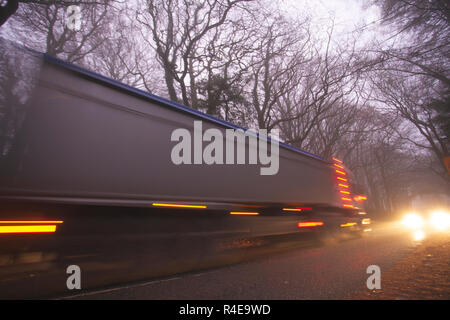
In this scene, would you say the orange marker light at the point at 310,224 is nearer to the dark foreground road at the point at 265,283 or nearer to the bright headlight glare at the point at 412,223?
the dark foreground road at the point at 265,283

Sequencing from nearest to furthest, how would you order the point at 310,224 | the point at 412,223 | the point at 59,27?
the point at 310,224
the point at 59,27
the point at 412,223

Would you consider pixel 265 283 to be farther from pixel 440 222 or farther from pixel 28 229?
pixel 440 222

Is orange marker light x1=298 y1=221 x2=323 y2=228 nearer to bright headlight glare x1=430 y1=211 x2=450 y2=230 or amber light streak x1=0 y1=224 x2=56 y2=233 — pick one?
amber light streak x1=0 y1=224 x2=56 y2=233

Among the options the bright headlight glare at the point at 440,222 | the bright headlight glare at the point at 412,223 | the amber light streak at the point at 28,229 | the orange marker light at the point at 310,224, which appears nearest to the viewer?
the amber light streak at the point at 28,229

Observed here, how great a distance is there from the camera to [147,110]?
3.19 metres

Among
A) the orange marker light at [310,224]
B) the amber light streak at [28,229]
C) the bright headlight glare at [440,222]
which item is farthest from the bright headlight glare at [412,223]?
the amber light streak at [28,229]

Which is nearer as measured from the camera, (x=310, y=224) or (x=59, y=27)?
(x=310, y=224)

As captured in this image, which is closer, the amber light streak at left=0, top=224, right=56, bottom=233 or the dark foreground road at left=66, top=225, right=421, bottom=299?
the amber light streak at left=0, top=224, right=56, bottom=233

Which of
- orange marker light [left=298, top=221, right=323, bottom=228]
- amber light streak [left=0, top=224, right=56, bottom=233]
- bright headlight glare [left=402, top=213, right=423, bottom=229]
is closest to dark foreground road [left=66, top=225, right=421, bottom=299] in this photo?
amber light streak [left=0, top=224, right=56, bottom=233]

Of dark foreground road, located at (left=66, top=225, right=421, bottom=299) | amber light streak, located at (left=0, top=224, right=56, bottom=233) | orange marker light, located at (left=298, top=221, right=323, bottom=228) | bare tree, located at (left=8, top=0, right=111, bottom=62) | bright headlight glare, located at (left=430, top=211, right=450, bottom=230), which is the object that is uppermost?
bare tree, located at (left=8, top=0, right=111, bottom=62)

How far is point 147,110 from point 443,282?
166 inches

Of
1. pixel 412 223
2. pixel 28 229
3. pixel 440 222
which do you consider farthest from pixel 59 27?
pixel 440 222

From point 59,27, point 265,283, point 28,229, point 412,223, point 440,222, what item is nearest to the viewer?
point 28,229
